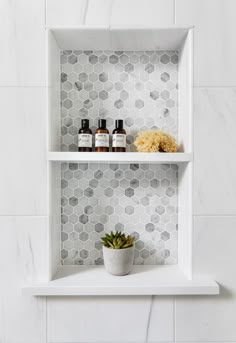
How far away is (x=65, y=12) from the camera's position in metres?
1.10

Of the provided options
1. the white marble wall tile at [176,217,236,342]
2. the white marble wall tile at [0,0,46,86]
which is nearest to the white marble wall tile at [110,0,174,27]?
the white marble wall tile at [0,0,46,86]

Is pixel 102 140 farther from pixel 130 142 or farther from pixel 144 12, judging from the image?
pixel 144 12

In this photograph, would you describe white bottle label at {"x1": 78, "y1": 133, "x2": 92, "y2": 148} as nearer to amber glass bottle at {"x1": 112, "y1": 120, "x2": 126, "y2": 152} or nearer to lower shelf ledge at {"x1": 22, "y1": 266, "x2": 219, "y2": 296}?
amber glass bottle at {"x1": 112, "y1": 120, "x2": 126, "y2": 152}

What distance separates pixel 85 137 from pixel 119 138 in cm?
12

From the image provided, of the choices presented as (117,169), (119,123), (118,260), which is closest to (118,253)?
(118,260)

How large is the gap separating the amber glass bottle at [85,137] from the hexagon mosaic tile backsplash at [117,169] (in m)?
0.09

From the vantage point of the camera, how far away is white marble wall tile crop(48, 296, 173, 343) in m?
1.13

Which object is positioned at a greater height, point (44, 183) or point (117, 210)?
point (44, 183)

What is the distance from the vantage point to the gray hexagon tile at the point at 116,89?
4.19 ft

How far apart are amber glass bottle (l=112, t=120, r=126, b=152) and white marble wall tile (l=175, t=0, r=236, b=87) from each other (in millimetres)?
291

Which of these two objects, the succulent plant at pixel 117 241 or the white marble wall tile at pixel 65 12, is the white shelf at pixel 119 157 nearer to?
the succulent plant at pixel 117 241

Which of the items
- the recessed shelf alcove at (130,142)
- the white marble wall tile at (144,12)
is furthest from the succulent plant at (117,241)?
the white marble wall tile at (144,12)

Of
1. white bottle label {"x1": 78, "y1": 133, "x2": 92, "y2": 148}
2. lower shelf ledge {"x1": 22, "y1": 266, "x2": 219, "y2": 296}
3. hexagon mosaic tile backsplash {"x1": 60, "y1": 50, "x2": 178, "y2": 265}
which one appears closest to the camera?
lower shelf ledge {"x1": 22, "y1": 266, "x2": 219, "y2": 296}

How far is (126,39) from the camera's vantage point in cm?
117
